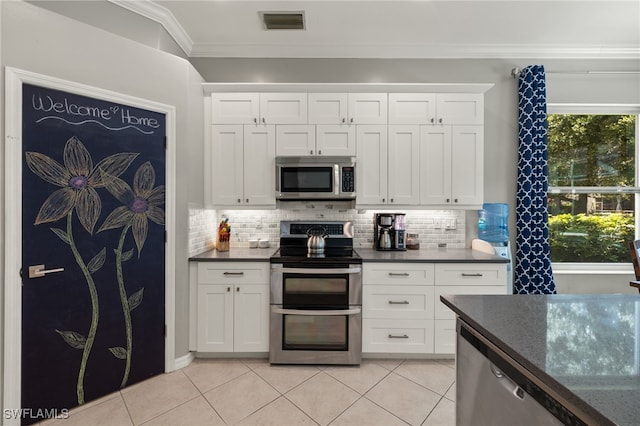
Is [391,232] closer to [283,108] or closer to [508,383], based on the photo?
[283,108]

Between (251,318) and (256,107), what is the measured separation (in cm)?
201

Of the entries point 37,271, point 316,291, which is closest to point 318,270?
point 316,291

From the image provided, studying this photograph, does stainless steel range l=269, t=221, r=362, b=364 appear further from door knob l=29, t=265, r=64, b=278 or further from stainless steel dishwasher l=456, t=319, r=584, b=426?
door knob l=29, t=265, r=64, b=278

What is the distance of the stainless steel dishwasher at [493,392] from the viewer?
82cm

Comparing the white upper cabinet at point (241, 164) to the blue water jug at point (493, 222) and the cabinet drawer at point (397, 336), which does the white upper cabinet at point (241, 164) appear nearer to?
the cabinet drawer at point (397, 336)

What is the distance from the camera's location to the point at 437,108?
2850mm

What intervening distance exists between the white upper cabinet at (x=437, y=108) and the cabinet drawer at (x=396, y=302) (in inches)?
64.0

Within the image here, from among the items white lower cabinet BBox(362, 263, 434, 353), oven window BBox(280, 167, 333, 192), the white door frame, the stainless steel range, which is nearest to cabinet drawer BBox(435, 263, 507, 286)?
white lower cabinet BBox(362, 263, 434, 353)

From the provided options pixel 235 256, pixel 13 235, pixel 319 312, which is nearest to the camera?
pixel 13 235

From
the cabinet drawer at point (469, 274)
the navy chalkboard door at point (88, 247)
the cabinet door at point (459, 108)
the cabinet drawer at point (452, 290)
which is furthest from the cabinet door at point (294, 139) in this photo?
the cabinet drawer at point (452, 290)

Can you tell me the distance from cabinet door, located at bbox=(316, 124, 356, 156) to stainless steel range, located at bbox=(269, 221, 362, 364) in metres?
1.08

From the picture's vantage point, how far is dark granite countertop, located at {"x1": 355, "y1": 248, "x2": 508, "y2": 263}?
2.54 meters

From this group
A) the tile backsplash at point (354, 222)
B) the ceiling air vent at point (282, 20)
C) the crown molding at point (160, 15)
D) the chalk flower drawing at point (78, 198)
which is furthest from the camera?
the tile backsplash at point (354, 222)

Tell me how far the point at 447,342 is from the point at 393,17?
299cm
